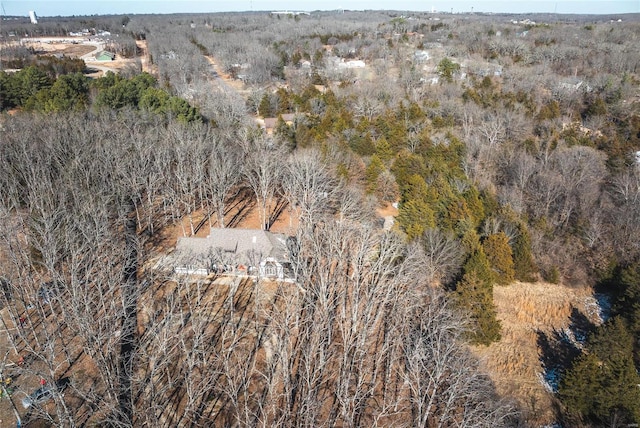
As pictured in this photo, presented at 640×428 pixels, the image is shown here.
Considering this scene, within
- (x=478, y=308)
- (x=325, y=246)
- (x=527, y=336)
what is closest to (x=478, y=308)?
(x=478, y=308)

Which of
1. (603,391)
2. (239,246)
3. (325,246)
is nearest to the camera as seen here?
(603,391)

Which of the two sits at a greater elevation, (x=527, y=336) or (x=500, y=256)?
(x=500, y=256)

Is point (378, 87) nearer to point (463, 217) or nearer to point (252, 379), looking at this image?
point (463, 217)

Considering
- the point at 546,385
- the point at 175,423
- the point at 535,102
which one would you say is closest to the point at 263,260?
the point at 175,423

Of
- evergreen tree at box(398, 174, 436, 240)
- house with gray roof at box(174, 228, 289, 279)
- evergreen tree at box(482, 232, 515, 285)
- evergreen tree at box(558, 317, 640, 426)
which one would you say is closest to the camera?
evergreen tree at box(558, 317, 640, 426)

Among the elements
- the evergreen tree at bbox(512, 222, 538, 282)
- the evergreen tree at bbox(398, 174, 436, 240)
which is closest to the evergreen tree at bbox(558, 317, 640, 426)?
the evergreen tree at bbox(512, 222, 538, 282)

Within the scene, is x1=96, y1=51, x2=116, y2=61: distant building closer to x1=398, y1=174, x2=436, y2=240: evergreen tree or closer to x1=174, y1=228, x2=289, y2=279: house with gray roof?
x1=174, y1=228, x2=289, y2=279: house with gray roof

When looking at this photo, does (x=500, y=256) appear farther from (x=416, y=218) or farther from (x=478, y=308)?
(x=478, y=308)
